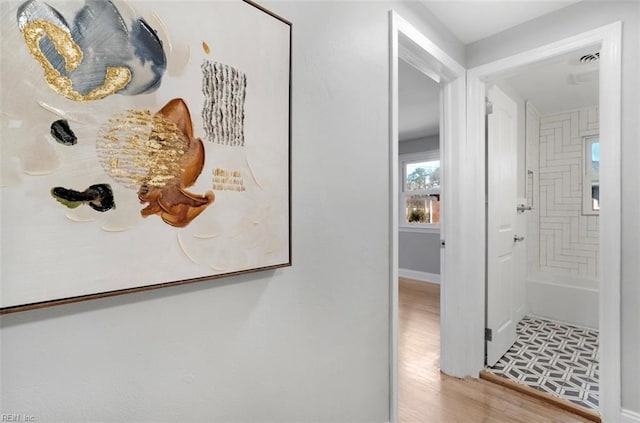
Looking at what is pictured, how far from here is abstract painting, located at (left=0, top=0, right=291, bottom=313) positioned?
2.08 feet

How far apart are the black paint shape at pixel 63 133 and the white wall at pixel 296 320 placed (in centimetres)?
38

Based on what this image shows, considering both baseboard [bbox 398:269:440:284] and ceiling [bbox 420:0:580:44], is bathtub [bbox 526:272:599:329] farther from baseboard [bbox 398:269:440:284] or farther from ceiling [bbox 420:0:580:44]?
ceiling [bbox 420:0:580:44]

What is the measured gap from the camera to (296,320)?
1192mm

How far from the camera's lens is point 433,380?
2.22 metres

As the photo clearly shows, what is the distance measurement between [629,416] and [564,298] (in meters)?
1.88

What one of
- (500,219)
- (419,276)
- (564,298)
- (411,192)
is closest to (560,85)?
(500,219)

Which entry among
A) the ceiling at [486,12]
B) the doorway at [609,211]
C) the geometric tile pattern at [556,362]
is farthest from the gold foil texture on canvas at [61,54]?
the geometric tile pattern at [556,362]

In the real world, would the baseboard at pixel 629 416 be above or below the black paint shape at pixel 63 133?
below

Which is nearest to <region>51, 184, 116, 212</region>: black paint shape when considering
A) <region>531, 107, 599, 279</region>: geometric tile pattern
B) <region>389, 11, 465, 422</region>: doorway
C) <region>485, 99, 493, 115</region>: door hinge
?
<region>389, 11, 465, 422</region>: doorway

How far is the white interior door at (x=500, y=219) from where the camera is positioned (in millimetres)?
2334

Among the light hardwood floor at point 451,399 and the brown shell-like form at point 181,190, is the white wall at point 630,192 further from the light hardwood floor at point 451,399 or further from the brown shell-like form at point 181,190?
the brown shell-like form at point 181,190

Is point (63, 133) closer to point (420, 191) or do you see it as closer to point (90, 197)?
point (90, 197)

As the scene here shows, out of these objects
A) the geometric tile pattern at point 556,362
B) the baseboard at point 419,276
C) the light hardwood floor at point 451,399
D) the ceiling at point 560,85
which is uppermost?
the ceiling at point 560,85

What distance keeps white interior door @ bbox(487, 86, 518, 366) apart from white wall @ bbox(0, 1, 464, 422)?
1.04 m
